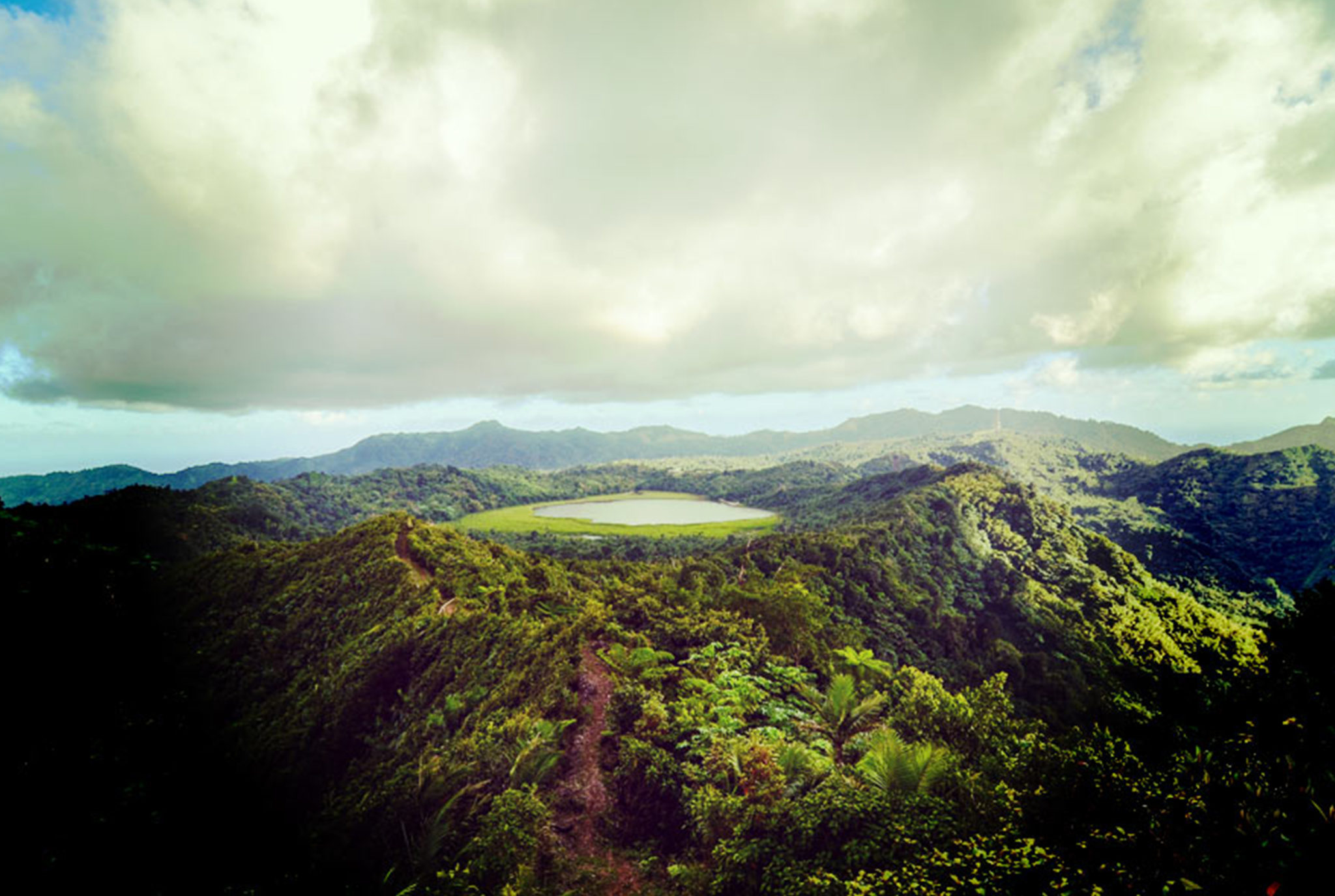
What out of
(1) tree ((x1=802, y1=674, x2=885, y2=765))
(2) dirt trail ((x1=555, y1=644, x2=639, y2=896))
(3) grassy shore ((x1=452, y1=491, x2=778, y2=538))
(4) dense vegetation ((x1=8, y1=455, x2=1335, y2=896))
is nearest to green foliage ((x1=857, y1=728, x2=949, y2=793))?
(4) dense vegetation ((x1=8, y1=455, x2=1335, y2=896))

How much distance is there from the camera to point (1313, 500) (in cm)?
10038

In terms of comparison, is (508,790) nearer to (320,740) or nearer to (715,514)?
(320,740)

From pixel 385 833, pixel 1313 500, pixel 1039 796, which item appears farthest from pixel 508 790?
pixel 1313 500

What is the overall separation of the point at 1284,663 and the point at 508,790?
19.5 meters

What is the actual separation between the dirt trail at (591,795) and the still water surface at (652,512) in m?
97.7

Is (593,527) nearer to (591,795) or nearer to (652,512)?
(652,512)

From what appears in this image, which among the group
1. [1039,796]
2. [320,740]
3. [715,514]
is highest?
[1039,796]

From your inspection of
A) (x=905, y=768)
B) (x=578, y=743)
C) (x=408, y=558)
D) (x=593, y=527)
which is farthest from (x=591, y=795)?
(x=593, y=527)

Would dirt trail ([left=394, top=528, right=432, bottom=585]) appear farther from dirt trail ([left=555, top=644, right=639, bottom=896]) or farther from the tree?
the tree

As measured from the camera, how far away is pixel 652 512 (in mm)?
140875

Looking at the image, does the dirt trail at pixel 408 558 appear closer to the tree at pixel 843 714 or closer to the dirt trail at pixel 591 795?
the dirt trail at pixel 591 795

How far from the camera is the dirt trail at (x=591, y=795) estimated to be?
11.5 meters

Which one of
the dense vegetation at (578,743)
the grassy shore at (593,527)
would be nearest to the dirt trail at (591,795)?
the dense vegetation at (578,743)

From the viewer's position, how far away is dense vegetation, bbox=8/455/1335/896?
24.5ft
